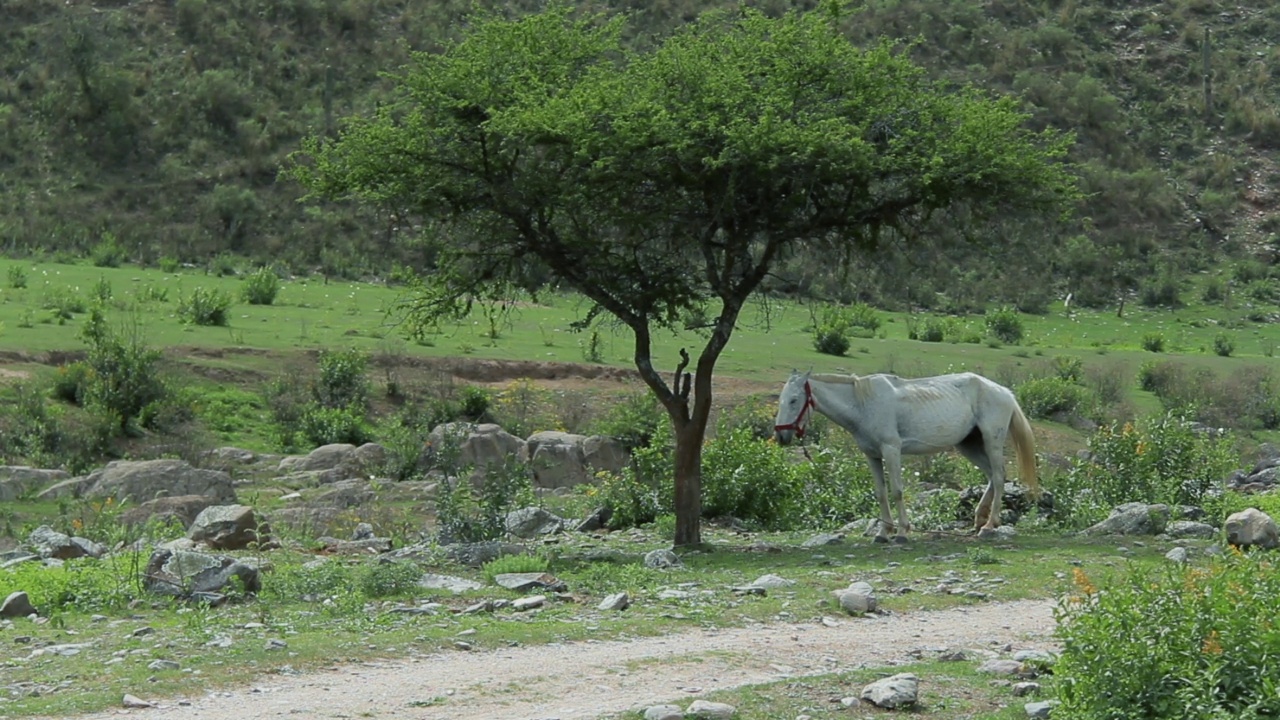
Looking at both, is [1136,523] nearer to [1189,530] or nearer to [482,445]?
[1189,530]

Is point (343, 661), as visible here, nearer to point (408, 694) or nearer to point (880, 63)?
point (408, 694)

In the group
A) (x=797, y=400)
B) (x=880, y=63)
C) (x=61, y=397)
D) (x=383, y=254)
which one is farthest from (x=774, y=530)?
(x=383, y=254)

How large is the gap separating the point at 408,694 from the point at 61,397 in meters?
25.5

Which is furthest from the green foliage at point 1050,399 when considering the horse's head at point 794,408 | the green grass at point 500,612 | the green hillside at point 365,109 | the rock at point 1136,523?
the horse's head at point 794,408

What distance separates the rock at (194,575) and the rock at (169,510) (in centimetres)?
735

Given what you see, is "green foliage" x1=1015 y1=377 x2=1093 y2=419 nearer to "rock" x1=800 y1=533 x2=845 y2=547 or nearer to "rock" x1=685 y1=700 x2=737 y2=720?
"rock" x1=800 y1=533 x2=845 y2=547

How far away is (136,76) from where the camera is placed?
74.7 meters

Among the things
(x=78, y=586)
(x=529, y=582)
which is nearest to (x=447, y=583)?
(x=529, y=582)

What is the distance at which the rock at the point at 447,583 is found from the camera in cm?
1540

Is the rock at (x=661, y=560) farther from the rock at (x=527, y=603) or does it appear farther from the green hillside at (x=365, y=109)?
the green hillside at (x=365, y=109)

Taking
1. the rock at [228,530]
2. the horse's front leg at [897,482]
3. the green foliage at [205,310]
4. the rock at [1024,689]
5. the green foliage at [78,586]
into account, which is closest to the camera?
the rock at [1024,689]

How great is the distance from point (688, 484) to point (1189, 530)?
6075 millimetres

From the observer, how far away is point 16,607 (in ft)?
46.7

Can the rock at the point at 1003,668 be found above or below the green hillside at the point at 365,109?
below
